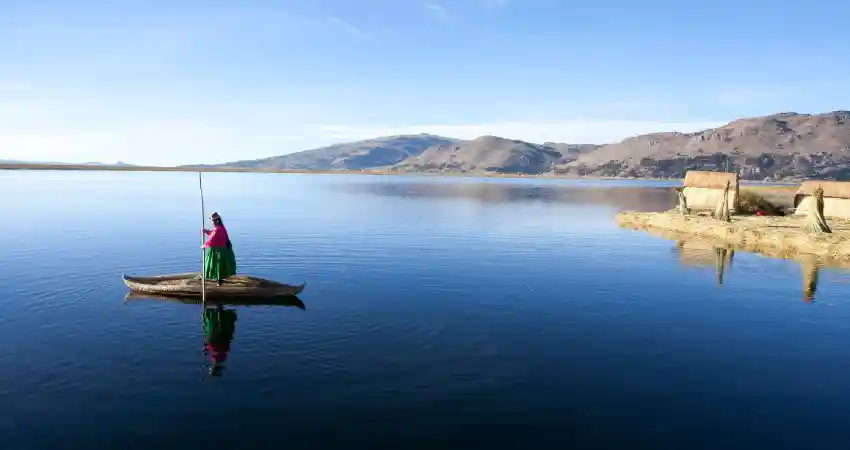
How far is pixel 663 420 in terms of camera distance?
1475cm

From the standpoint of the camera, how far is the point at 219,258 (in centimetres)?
2552

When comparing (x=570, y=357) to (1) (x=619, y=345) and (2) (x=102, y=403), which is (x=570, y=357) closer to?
(1) (x=619, y=345)

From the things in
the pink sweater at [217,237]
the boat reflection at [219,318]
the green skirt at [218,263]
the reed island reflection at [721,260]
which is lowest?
the reed island reflection at [721,260]

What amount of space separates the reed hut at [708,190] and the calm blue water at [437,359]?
33639 millimetres

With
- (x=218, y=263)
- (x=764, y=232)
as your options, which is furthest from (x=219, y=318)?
(x=764, y=232)

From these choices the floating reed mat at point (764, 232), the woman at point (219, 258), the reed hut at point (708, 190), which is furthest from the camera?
the reed hut at point (708, 190)

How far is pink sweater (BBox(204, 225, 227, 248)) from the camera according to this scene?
24.8 m

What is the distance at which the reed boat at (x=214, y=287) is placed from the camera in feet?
83.1

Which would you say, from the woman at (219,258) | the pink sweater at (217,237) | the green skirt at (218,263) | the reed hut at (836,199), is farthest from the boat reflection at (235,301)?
the reed hut at (836,199)

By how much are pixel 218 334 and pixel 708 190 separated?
220 ft

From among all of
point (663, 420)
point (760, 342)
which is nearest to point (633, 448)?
point (663, 420)

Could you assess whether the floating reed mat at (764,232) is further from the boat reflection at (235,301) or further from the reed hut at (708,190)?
the boat reflection at (235,301)

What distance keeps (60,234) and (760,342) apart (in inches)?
2057

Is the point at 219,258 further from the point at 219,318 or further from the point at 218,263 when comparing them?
the point at 219,318
